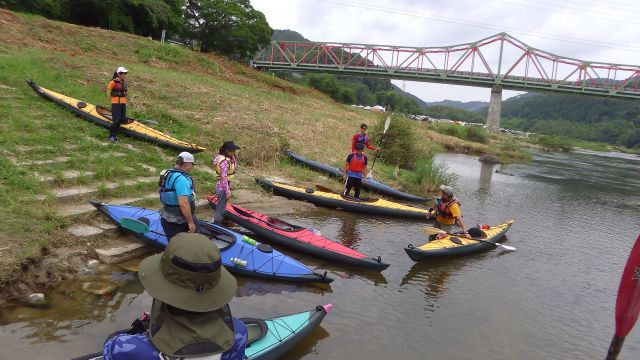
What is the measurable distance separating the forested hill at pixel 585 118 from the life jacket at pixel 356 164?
66.2m

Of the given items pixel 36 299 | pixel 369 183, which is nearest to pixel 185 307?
pixel 36 299

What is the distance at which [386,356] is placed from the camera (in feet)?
16.1

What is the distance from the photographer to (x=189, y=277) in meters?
2.10

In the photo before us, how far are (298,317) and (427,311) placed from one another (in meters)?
2.25

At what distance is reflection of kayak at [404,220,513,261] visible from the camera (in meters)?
7.49

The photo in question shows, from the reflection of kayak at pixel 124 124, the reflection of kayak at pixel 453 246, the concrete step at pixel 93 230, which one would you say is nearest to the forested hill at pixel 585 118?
the reflection of kayak at pixel 453 246

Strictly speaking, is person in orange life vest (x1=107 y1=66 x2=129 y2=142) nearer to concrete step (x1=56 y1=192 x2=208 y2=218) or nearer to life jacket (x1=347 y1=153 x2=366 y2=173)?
concrete step (x1=56 y1=192 x2=208 y2=218)

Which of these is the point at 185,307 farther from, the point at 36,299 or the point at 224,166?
the point at 224,166

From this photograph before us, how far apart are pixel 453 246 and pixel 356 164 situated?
3.12m

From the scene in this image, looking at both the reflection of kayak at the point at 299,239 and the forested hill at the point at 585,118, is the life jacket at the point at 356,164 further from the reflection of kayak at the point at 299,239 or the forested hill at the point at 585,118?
the forested hill at the point at 585,118

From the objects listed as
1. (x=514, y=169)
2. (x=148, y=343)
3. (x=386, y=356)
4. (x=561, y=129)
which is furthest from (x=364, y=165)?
(x=561, y=129)

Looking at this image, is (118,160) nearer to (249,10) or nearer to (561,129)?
(249,10)

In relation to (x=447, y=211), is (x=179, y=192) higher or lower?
higher

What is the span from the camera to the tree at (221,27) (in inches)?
1602
